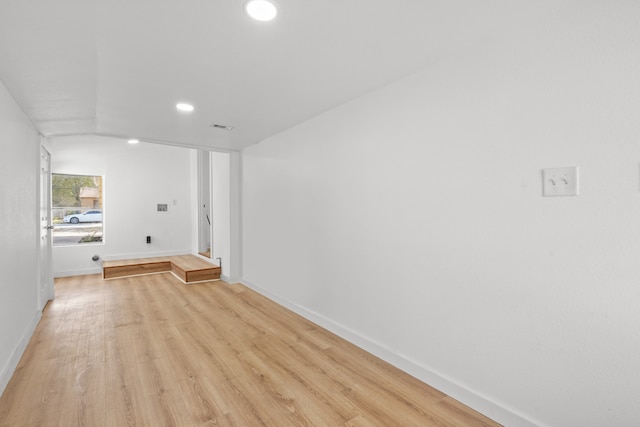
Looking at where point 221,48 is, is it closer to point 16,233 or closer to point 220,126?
point 220,126

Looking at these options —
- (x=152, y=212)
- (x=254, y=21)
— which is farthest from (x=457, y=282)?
(x=152, y=212)

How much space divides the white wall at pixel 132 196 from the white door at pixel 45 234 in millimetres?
1531

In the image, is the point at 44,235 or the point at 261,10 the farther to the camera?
the point at 44,235

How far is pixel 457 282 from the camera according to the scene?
190 cm

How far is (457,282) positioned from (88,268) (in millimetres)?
6152

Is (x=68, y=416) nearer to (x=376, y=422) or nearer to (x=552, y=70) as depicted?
(x=376, y=422)

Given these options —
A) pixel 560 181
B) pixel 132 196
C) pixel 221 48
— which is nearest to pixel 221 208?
pixel 132 196

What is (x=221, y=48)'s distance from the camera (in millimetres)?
1806

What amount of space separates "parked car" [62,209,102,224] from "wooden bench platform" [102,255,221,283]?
83 centimetres

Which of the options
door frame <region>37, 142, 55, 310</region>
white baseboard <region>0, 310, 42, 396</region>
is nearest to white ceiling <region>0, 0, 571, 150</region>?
door frame <region>37, 142, 55, 310</region>

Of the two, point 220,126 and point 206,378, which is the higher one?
point 220,126

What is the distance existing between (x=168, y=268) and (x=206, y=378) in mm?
4188

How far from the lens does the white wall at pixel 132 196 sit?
17.5ft

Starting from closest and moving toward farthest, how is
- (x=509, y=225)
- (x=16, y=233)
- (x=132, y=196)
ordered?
(x=509, y=225) → (x=16, y=233) → (x=132, y=196)
